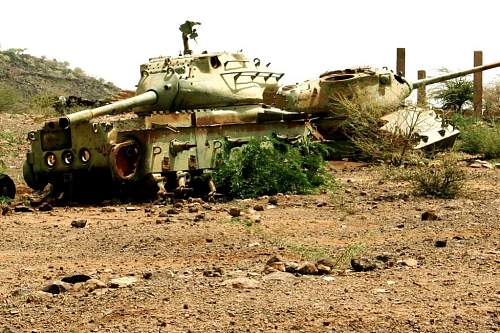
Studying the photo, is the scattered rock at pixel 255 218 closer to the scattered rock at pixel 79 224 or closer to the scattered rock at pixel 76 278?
the scattered rock at pixel 79 224

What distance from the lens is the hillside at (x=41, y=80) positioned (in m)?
35.7

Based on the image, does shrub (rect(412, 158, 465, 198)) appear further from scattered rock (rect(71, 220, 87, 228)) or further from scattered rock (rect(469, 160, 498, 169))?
scattered rock (rect(469, 160, 498, 169))

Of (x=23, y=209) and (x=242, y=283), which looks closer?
(x=242, y=283)

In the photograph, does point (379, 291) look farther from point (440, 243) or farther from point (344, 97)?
point (344, 97)

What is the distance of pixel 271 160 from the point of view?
12.3 m

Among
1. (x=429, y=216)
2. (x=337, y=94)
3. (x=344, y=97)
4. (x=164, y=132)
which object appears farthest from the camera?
(x=337, y=94)

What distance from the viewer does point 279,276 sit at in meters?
6.16

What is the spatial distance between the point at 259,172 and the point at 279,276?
6.00m

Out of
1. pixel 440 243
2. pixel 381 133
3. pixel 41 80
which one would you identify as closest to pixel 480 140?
pixel 381 133

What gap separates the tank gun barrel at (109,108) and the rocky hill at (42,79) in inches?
801

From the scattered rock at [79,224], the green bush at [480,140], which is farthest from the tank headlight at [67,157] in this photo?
the green bush at [480,140]

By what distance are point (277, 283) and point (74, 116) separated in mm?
6242

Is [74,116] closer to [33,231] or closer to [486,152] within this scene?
[33,231]

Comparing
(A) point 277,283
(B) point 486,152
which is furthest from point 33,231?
(B) point 486,152
